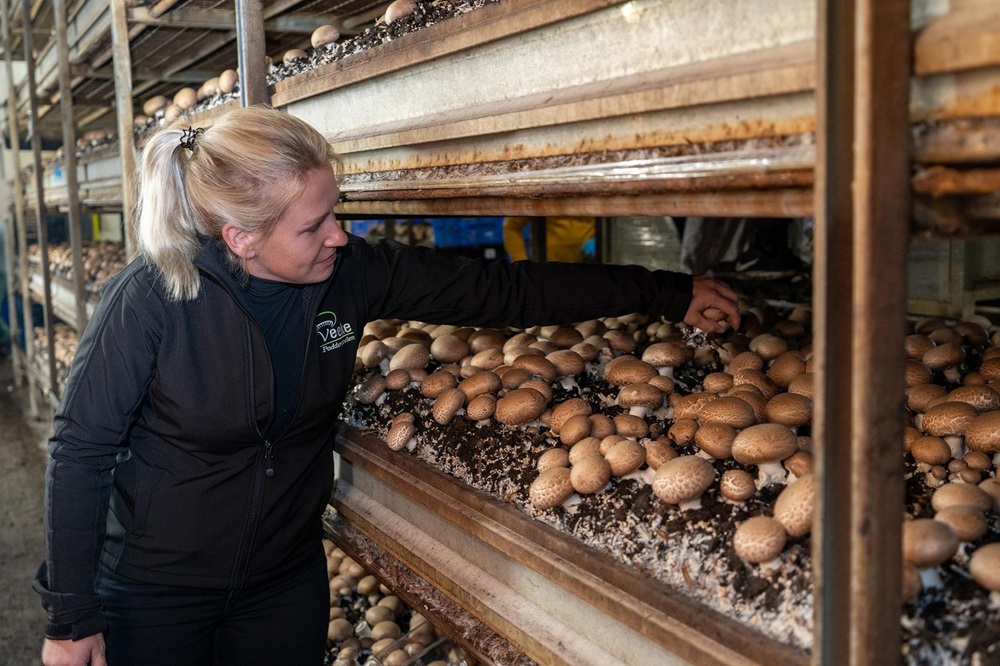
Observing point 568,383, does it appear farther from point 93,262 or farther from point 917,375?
point 93,262

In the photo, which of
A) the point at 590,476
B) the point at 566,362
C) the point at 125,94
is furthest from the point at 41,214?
the point at 590,476

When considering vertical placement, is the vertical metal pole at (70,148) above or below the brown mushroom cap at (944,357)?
above

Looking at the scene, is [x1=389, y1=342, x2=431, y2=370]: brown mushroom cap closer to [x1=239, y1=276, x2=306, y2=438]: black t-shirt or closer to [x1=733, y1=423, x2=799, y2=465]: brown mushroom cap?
[x1=239, y1=276, x2=306, y2=438]: black t-shirt

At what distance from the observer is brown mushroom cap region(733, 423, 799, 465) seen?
148cm

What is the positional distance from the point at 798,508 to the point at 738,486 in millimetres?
162

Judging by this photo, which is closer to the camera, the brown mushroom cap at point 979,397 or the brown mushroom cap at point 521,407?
the brown mushroom cap at point 979,397

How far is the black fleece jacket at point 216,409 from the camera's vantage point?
1895mm

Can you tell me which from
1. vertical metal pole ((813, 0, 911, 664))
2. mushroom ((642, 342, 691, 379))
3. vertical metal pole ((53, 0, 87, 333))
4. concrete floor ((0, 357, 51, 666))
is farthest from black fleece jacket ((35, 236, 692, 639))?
vertical metal pole ((53, 0, 87, 333))

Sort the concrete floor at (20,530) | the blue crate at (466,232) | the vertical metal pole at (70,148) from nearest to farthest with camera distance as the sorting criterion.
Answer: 1. the concrete floor at (20,530)
2. the vertical metal pole at (70,148)
3. the blue crate at (466,232)

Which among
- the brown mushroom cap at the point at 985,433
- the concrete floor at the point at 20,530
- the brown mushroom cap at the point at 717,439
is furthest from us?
the concrete floor at the point at 20,530

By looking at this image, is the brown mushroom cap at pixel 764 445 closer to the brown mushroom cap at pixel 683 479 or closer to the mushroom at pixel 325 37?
the brown mushroom cap at pixel 683 479

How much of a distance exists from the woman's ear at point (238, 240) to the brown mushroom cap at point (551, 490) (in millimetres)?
819

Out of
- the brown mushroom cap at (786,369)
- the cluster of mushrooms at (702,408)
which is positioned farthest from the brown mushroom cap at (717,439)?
the brown mushroom cap at (786,369)

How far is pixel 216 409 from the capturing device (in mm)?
1944
